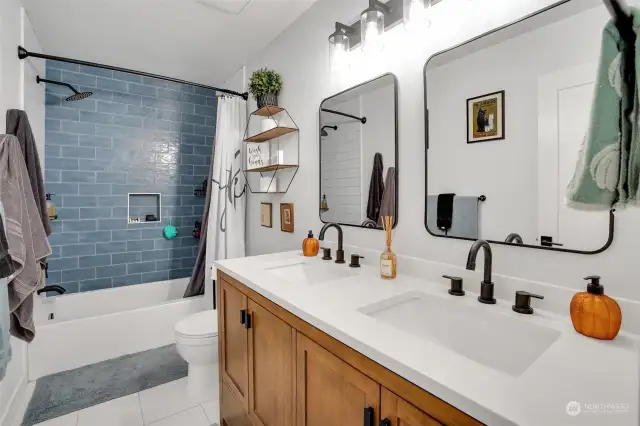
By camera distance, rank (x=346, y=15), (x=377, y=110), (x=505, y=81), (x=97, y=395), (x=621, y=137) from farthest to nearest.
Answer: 1. (x=97, y=395)
2. (x=346, y=15)
3. (x=377, y=110)
4. (x=505, y=81)
5. (x=621, y=137)

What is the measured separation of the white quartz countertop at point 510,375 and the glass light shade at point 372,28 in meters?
1.13

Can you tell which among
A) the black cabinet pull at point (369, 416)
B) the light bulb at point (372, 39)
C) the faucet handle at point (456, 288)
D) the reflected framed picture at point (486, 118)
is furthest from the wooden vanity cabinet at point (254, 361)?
the light bulb at point (372, 39)

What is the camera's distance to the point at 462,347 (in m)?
0.93

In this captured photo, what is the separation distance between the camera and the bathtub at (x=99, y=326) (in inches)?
82.7

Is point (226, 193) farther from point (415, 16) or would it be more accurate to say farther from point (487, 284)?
point (487, 284)

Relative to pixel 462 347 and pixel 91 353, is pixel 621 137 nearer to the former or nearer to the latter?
pixel 462 347

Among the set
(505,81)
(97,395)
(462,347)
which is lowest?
(97,395)

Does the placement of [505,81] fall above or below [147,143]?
below

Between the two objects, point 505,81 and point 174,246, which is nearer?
point 505,81

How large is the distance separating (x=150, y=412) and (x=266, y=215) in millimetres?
1423

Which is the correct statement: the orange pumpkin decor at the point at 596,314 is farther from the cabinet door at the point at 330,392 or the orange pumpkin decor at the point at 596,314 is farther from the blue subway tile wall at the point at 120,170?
the blue subway tile wall at the point at 120,170

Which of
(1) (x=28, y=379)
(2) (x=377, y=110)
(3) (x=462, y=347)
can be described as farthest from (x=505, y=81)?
(1) (x=28, y=379)

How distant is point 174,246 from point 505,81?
320cm

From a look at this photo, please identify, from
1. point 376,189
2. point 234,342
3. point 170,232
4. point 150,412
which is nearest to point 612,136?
point 376,189
